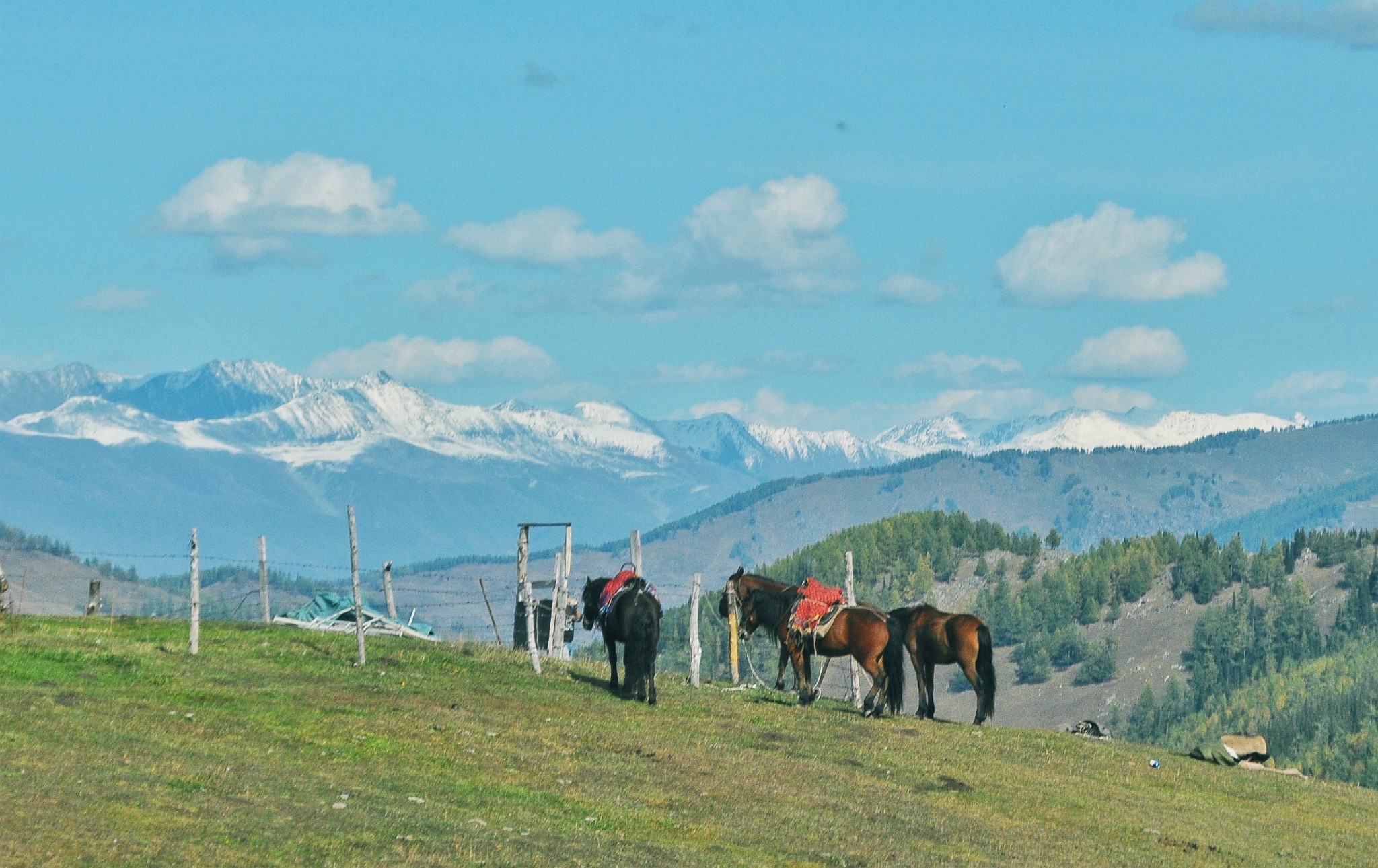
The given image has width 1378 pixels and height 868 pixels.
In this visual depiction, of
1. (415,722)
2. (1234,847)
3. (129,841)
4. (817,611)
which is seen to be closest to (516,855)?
(129,841)

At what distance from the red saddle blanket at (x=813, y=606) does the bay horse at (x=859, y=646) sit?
0.32 meters

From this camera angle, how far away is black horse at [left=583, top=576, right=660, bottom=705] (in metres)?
38.2

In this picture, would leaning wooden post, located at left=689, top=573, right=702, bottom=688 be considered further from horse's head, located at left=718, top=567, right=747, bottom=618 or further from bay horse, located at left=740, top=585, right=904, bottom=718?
bay horse, located at left=740, top=585, right=904, bottom=718

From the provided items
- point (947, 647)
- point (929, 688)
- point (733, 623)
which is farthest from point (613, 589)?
point (929, 688)

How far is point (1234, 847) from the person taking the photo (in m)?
30.4

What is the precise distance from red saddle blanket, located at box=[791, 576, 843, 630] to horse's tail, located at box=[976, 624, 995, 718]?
140 inches

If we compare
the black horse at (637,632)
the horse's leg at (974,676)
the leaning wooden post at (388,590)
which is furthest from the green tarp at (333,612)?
the horse's leg at (974,676)

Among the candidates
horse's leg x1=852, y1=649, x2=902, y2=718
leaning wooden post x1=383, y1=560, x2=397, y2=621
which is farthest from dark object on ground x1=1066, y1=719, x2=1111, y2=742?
leaning wooden post x1=383, y1=560, x2=397, y2=621

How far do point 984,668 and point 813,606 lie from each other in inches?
178

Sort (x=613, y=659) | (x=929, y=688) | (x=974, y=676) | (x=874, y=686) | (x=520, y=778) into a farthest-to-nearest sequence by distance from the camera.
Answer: (x=929, y=688), (x=974, y=676), (x=613, y=659), (x=874, y=686), (x=520, y=778)

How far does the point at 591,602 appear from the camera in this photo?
40.1 meters

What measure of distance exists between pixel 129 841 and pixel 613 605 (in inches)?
721

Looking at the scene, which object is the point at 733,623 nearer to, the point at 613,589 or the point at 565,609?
the point at 565,609

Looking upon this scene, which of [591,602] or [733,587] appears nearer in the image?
[591,602]
